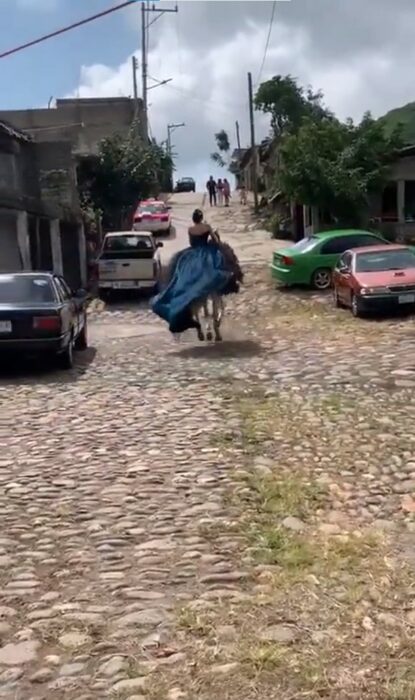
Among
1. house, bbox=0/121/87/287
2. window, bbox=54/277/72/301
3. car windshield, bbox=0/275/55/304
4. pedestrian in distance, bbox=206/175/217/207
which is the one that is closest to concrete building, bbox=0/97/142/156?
pedestrian in distance, bbox=206/175/217/207

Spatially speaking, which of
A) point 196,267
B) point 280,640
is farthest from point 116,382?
point 280,640

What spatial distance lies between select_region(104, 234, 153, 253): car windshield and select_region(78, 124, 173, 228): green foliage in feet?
39.0

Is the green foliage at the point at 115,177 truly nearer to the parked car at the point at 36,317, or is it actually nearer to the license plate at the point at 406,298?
the license plate at the point at 406,298

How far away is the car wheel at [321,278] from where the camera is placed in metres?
23.4

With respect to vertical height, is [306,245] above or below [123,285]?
above

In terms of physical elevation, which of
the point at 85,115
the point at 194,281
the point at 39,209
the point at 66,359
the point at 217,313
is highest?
the point at 85,115

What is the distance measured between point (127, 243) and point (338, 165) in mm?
8316

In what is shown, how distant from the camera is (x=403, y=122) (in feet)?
112

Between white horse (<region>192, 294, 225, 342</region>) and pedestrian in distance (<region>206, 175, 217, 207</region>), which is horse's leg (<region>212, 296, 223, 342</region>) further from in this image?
pedestrian in distance (<region>206, 175, 217, 207</region>)

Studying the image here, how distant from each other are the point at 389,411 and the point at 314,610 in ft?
17.1

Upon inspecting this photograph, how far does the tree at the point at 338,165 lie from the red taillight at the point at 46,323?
17429 mm

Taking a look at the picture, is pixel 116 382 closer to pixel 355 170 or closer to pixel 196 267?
pixel 196 267

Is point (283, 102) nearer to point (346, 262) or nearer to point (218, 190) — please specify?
point (218, 190)

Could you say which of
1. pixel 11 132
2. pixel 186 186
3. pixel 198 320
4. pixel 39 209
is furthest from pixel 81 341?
pixel 186 186
